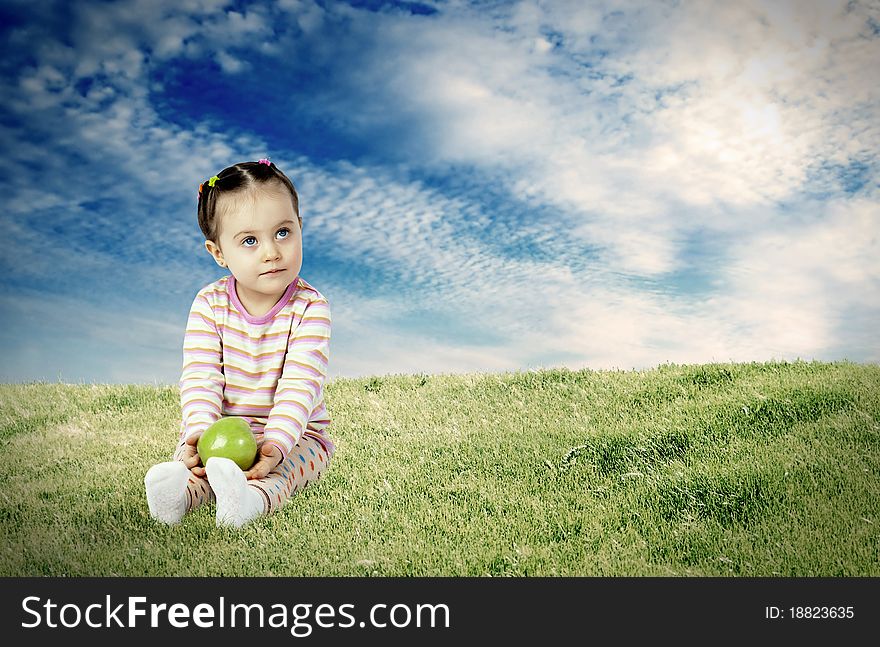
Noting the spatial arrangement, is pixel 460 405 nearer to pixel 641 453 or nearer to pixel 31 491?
pixel 641 453

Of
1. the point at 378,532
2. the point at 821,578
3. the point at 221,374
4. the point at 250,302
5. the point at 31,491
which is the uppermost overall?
the point at 250,302

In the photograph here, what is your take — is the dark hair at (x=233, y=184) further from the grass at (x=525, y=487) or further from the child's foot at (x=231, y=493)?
the grass at (x=525, y=487)

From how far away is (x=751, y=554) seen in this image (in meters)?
4.53

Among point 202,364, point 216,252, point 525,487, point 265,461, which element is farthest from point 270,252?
point 525,487

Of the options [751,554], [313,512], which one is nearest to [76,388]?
[313,512]

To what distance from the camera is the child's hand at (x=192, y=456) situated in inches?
218

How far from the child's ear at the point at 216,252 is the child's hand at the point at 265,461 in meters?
1.35

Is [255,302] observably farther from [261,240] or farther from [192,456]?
[192,456]

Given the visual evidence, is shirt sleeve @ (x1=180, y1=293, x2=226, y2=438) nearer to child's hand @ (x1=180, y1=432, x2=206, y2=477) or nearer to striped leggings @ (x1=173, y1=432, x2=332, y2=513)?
child's hand @ (x1=180, y1=432, x2=206, y2=477)

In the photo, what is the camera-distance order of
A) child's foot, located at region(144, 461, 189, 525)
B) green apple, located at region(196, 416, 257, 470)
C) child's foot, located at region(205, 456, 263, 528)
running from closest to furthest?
child's foot, located at region(205, 456, 263, 528), child's foot, located at region(144, 461, 189, 525), green apple, located at region(196, 416, 257, 470)

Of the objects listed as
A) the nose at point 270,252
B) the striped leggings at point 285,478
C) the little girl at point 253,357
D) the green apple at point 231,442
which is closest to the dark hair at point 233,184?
the little girl at point 253,357

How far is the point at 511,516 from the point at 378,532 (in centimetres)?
91

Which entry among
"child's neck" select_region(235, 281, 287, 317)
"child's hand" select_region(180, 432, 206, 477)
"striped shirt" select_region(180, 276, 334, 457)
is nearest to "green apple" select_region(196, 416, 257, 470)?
"child's hand" select_region(180, 432, 206, 477)

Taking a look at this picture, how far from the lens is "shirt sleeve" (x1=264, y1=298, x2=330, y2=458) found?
543 cm
